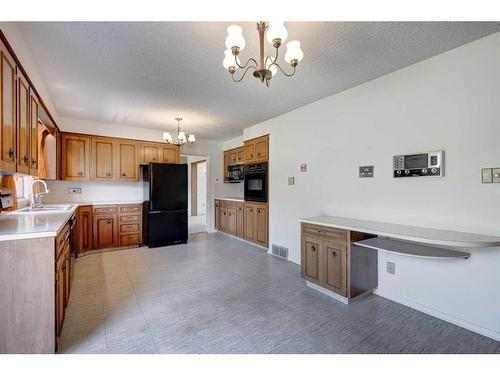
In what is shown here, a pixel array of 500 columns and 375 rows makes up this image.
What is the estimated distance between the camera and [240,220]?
16.8ft

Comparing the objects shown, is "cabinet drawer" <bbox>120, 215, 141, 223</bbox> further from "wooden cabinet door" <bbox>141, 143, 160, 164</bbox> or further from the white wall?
the white wall

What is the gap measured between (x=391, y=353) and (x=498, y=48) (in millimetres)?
2475

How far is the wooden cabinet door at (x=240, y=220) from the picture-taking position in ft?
16.5

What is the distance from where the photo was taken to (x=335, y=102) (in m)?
3.09

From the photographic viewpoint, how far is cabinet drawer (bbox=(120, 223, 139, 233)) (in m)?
4.46

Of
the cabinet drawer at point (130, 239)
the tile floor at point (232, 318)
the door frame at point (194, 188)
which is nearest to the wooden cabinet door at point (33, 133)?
the tile floor at point (232, 318)

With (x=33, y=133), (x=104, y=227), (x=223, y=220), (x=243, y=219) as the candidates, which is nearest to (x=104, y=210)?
(x=104, y=227)

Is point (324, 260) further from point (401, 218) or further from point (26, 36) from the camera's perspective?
point (26, 36)

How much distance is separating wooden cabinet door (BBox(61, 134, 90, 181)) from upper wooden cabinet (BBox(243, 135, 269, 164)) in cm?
302

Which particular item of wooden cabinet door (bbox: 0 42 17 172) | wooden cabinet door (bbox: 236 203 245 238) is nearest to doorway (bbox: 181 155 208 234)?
wooden cabinet door (bbox: 236 203 245 238)

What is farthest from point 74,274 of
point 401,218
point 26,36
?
point 401,218

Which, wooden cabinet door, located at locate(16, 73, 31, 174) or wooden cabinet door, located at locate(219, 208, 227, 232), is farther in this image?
wooden cabinet door, located at locate(219, 208, 227, 232)

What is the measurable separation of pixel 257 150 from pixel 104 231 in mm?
3231

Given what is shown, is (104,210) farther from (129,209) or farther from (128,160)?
(128,160)
